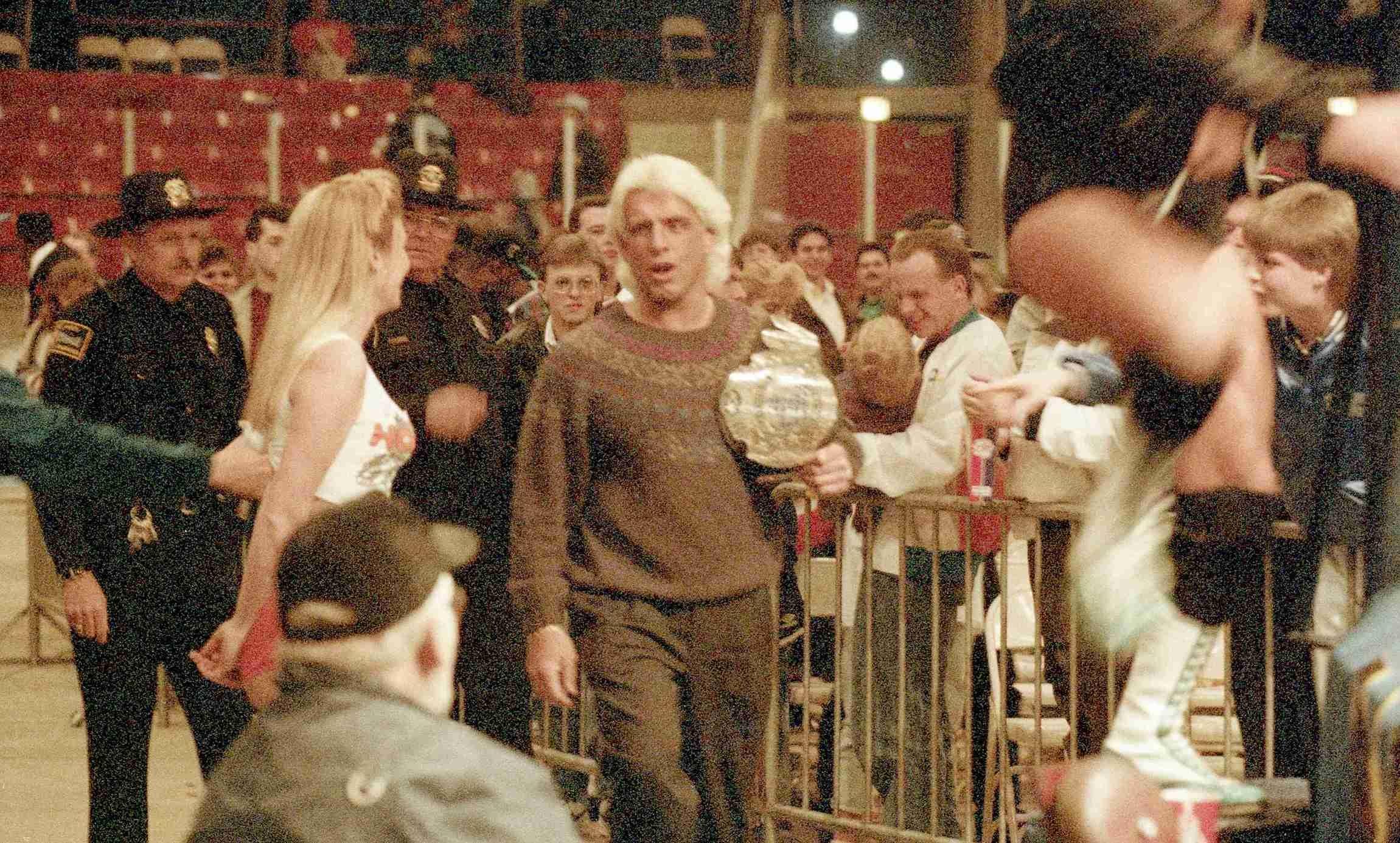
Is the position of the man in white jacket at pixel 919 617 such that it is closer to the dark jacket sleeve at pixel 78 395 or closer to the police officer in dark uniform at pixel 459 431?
the police officer in dark uniform at pixel 459 431

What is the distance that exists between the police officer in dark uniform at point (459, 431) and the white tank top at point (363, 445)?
2.97ft

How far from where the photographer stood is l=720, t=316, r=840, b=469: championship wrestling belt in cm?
468

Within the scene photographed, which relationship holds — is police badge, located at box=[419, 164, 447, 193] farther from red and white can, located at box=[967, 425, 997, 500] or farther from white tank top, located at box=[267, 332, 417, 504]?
red and white can, located at box=[967, 425, 997, 500]

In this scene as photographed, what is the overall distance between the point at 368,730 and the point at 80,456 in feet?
4.91

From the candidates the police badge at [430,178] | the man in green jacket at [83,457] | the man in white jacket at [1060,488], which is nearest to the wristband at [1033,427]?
the man in white jacket at [1060,488]

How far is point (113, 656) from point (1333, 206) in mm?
3390

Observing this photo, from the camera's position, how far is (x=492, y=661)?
217 inches

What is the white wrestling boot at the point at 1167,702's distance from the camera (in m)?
3.26

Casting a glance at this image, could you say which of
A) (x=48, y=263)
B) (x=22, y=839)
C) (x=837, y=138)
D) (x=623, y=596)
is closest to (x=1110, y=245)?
(x=623, y=596)

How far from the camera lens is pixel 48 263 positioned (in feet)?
33.7

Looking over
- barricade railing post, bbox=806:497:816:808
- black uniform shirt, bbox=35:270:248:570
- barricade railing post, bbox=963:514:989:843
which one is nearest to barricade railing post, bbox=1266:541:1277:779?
barricade railing post, bbox=963:514:989:843

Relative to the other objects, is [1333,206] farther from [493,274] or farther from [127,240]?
[493,274]

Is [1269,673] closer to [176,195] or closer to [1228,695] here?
[1228,695]

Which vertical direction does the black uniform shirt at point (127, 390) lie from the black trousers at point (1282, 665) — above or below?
above
